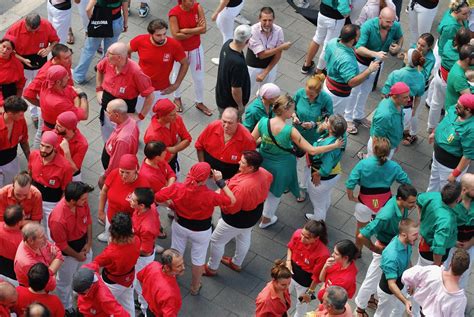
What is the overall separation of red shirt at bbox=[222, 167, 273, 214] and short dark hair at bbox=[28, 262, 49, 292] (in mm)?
2354

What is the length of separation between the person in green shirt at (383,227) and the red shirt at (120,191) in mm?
2501

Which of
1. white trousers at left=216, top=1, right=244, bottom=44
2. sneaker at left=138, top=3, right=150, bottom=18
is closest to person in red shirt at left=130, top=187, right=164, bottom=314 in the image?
white trousers at left=216, top=1, right=244, bottom=44

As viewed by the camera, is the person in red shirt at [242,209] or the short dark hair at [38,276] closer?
the short dark hair at [38,276]

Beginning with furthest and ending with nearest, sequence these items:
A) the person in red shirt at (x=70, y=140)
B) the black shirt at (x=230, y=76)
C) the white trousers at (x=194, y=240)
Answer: the black shirt at (x=230, y=76)
the person in red shirt at (x=70, y=140)
the white trousers at (x=194, y=240)

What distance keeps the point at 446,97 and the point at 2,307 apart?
6.73 m

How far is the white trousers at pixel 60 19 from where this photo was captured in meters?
12.9

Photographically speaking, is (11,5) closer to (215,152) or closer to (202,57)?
→ (202,57)

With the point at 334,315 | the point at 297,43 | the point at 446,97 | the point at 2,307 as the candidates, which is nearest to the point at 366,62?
the point at 446,97

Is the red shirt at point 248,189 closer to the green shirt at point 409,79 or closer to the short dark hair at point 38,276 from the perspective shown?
the short dark hair at point 38,276

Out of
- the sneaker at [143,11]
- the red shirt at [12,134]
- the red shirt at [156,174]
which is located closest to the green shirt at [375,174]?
the red shirt at [156,174]

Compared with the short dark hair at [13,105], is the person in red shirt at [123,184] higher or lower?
lower

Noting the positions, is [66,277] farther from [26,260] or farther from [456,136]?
[456,136]

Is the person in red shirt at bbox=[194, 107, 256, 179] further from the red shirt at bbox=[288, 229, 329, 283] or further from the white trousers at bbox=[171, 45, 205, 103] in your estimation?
the white trousers at bbox=[171, 45, 205, 103]

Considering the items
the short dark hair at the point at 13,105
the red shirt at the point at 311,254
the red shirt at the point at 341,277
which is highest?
the short dark hair at the point at 13,105
